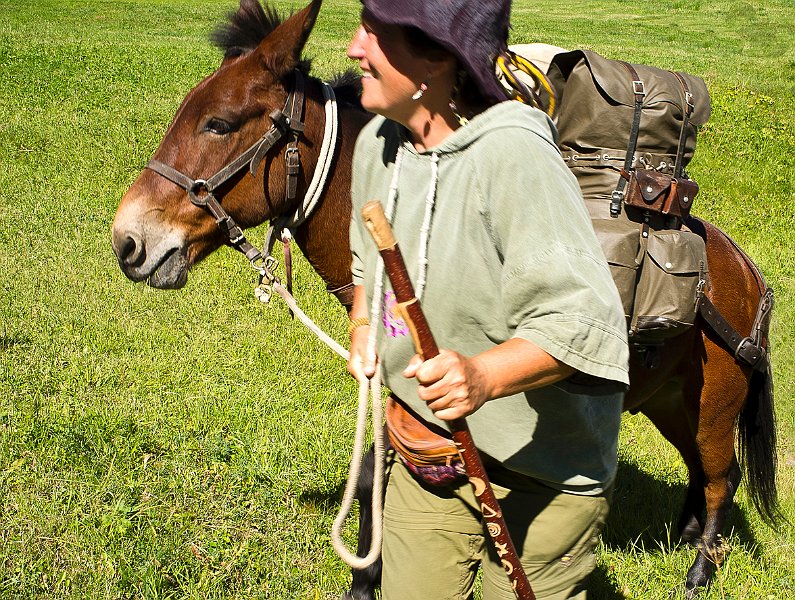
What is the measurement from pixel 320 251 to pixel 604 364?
1989mm

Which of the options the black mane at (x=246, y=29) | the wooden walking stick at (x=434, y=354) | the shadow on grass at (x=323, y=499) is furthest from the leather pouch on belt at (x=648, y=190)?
the shadow on grass at (x=323, y=499)

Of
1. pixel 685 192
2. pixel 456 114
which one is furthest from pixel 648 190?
pixel 456 114

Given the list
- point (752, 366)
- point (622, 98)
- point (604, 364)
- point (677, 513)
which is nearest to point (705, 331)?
point (752, 366)

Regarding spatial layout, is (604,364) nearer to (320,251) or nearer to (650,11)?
(320,251)

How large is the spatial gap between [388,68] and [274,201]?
1565 millimetres

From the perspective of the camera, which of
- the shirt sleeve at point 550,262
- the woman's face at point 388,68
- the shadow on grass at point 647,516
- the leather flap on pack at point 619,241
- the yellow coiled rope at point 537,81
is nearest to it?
the shirt sleeve at point 550,262

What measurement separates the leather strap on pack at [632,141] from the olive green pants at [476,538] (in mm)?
1293

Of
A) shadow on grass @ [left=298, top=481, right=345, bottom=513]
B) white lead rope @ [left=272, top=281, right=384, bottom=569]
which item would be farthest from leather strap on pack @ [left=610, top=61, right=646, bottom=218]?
shadow on grass @ [left=298, top=481, right=345, bottom=513]

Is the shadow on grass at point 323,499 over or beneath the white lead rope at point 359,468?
beneath

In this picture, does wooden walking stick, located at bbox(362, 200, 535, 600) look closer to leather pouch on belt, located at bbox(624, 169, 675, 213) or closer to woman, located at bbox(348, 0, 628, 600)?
woman, located at bbox(348, 0, 628, 600)

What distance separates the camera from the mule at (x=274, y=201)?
335 cm

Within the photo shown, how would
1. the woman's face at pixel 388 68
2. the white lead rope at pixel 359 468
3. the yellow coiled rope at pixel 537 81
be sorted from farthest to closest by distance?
the yellow coiled rope at pixel 537 81 < the white lead rope at pixel 359 468 < the woman's face at pixel 388 68

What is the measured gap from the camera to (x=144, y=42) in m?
21.3

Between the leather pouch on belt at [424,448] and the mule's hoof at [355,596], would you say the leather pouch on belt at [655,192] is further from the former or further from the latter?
the mule's hoof at [355,596]
